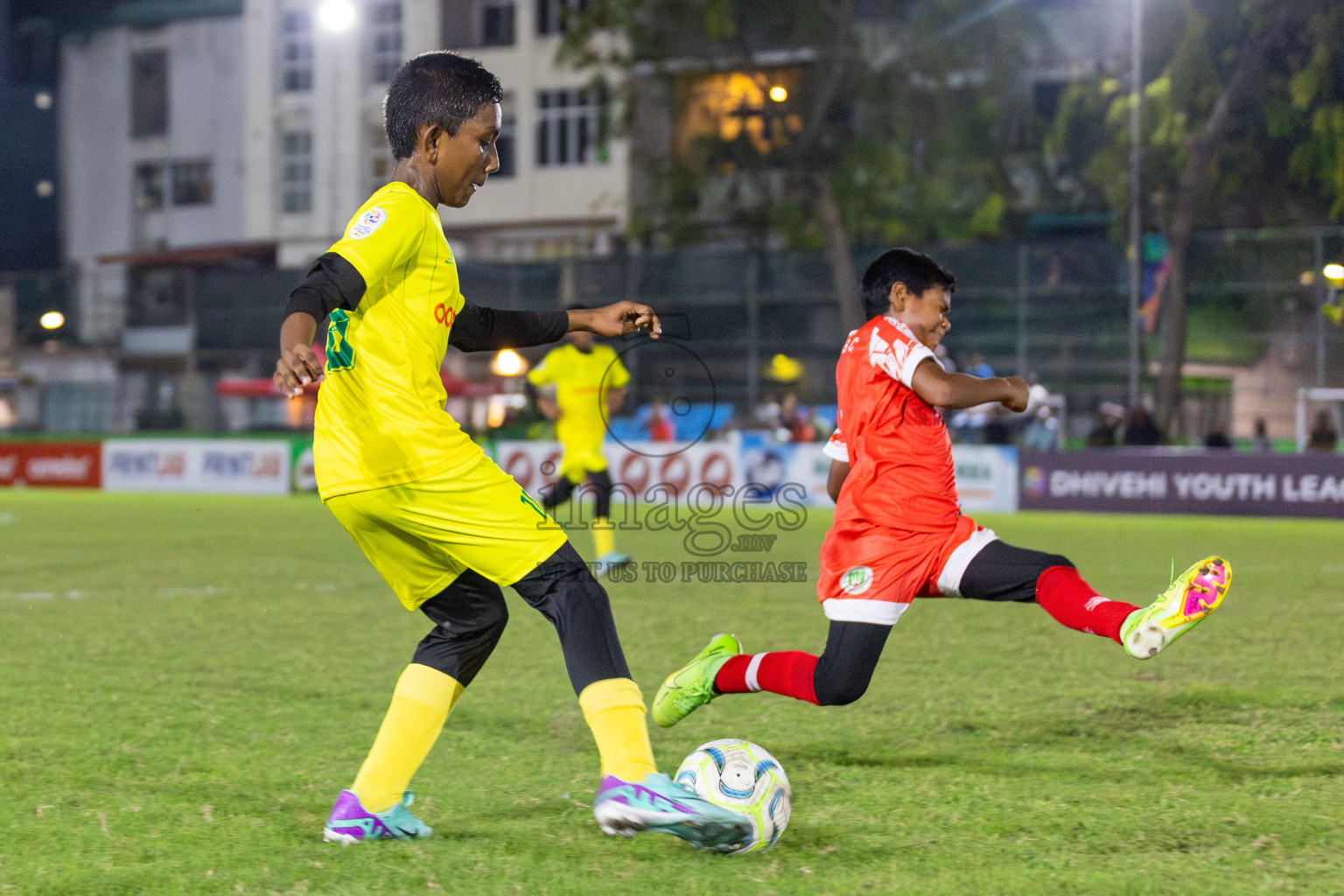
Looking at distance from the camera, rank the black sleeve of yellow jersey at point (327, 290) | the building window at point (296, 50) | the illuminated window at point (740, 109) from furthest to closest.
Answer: the building window at point (296, 50) < the illuminated window at point (740, 109) < the black sleeve of yellow jersey at point (327, 290)

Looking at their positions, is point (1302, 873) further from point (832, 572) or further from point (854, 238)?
point (854, 238)

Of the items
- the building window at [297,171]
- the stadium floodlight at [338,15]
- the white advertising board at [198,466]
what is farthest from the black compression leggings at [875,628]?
the building window at [297,171]

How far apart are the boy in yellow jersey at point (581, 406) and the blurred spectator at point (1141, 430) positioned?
12273mm

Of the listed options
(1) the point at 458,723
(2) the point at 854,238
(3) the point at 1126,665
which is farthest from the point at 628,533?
(2) the point at 854,238

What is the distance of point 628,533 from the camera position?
52.3 ft

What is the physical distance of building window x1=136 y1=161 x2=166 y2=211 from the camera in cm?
4691

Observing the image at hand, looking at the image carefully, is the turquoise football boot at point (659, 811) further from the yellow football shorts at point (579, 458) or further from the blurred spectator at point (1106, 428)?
the blurred spectator at point (1106, 428)

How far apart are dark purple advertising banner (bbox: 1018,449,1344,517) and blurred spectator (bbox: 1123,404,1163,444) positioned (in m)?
2.67

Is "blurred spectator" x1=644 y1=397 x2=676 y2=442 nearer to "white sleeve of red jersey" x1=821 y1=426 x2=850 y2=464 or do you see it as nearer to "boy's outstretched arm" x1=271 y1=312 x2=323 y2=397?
"white sleeve of red jersey" x1=821 y1=426 x2=850 y2=464

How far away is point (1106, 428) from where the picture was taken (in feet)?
77.5

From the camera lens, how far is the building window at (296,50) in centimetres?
4353

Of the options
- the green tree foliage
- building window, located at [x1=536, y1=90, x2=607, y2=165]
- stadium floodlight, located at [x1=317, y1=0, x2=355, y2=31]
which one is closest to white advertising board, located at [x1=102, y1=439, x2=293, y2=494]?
the green tree foliage

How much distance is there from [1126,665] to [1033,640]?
996mm

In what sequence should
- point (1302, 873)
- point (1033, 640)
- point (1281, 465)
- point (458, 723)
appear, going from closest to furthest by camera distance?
point (1302, 873)
point (458, 723)
point (1033, 640)
point (1281, 465)
